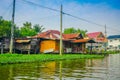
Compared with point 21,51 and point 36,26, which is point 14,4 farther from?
point 36,26

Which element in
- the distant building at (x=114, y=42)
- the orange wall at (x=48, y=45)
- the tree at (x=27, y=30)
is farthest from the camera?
the distant building at (x=114, y=42)

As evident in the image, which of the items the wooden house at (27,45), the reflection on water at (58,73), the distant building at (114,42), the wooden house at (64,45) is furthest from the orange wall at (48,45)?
the distant building at (114,42)

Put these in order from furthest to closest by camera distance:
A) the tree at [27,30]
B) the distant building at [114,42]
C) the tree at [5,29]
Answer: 1. the distant building at [114,42]
2. the tree at [27,30]
3. the tree at [5,29]


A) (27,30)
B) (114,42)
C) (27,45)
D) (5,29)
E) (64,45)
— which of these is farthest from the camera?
(114,42)

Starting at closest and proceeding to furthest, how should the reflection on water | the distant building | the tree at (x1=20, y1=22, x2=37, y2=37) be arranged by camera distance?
the reflection on water < the tree at (x1=20, y1=22, x2=37, y2=37) < the distant building

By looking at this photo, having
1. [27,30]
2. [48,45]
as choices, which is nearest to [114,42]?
[27,30]

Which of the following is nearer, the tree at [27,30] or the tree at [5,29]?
the tree at [5,29]

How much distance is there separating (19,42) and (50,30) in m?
17.5

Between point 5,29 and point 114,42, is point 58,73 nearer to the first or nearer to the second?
point 5,29

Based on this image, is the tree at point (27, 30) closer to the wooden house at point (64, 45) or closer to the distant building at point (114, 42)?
the wooden house at point (64, 45)

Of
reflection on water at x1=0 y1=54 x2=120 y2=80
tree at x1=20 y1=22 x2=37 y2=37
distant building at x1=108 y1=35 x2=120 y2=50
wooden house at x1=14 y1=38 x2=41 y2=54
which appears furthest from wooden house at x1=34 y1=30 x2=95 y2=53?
distant building at x1=108 y1=35 x2=120 y2=50

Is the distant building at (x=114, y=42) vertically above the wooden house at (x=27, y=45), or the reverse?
the distant building at (x=114, y=42)

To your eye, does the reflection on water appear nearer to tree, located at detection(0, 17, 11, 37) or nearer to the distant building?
tree, located at detection(0, 17, 11, 37)

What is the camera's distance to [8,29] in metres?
58.2
